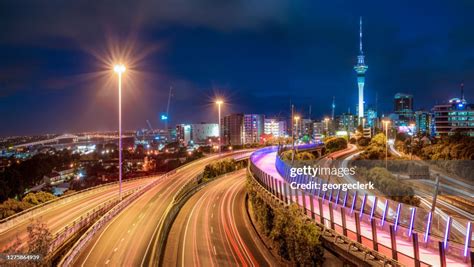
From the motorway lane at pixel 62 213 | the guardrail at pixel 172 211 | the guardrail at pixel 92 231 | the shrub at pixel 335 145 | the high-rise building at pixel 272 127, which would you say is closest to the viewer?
the guardrail at pixel 92 231

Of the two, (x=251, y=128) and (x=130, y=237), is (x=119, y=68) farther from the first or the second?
(x=251, y=128)

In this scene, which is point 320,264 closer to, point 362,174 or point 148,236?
point 148,236

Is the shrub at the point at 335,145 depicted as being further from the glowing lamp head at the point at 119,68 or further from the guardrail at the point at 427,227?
the guardrail at the point at 427,227

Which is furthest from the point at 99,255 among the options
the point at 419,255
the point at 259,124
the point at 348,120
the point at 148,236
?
the point at 348,120

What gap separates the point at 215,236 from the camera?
25.2m

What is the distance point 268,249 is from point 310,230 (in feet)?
34.4

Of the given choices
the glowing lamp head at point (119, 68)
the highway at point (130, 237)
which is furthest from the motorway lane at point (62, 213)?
the glowing lamp head at point (119, 68)

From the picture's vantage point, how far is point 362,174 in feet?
94.3

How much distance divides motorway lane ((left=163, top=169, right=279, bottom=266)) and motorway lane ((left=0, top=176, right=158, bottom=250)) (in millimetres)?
7995

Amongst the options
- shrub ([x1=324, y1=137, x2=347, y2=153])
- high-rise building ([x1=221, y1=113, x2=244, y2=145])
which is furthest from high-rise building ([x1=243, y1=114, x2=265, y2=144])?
shrub ([x1=324, y1=137, x2=347, y2=153])

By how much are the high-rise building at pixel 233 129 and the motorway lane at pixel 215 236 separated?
404 feet

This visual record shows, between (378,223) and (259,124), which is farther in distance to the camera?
(259,124)

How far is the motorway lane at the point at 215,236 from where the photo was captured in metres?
21.0

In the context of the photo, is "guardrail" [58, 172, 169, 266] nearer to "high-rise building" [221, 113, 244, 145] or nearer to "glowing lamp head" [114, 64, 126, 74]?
"glowing lamp head" [114, 64, 126, 74]
